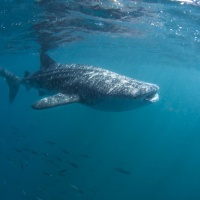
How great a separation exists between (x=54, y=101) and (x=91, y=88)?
1288mm

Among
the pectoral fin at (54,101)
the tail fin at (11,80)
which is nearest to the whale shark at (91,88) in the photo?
the pectoral fin at (54,101)

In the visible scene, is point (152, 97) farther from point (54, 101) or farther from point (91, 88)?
point (54, 101)

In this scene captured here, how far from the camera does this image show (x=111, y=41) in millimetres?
25750

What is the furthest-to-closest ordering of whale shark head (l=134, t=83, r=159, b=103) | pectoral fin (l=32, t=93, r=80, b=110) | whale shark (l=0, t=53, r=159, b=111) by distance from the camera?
1. pectoral fin (l=32, t=93, r=80, b=110)
2. whale shark (l=0, t=53, r=159, b=111)
3. whale shark head (l=134, t=83, r=159, b=103)

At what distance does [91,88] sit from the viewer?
319 inches

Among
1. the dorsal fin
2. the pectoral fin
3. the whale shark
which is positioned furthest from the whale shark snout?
the dorsal fin

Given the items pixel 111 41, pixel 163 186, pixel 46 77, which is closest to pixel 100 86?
pixel 46 77

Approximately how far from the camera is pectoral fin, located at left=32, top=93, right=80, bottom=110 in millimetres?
7488

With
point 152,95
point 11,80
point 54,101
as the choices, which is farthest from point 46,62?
point 152,95

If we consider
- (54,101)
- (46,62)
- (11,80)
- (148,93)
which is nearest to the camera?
(148,93)

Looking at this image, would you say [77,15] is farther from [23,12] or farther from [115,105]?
[115,105]

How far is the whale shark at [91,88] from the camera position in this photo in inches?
271

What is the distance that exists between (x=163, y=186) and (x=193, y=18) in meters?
23.7

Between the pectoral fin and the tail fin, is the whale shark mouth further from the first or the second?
the tail fin
